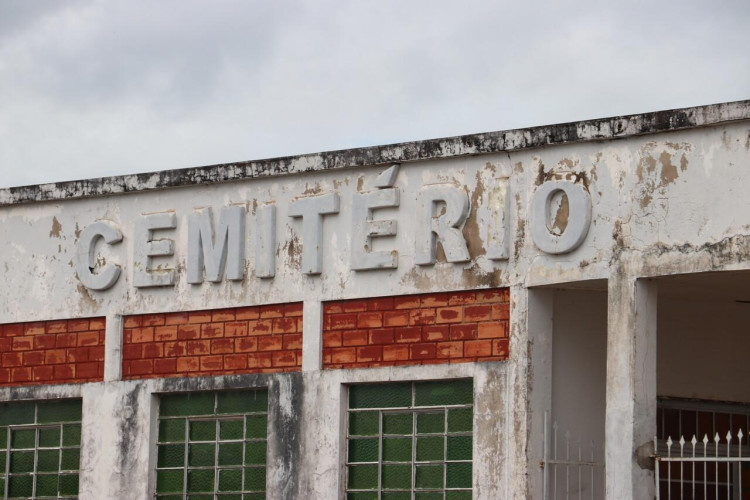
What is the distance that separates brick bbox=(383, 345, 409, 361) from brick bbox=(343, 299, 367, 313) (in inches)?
16.8

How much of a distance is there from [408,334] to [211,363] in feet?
6.99

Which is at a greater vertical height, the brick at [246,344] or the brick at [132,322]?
the brick at [132,322]

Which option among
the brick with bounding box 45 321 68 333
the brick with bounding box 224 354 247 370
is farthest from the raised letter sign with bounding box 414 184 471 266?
the brick with bounding box 45 321 68 333

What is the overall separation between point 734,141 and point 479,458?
331 centimetres

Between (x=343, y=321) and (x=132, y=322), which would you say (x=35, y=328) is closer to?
(x=132, y=322)

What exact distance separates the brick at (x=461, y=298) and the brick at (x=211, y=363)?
8.11 ft

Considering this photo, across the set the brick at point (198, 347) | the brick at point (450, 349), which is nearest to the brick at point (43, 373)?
the brick at point (198, 347)

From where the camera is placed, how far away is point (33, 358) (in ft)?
51.7

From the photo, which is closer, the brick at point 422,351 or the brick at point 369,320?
the brick at point 422,351

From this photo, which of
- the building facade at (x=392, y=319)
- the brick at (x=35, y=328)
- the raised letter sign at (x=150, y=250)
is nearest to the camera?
the building facade at (x=392, y=319)

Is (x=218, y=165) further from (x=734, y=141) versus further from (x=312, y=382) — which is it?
(x=734, y=141)

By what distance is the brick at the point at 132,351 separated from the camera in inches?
595

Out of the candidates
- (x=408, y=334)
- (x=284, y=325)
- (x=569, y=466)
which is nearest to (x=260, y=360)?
(x=284, y=325)

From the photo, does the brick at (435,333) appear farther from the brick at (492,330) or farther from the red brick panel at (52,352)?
the red brick panel at (52,352)
